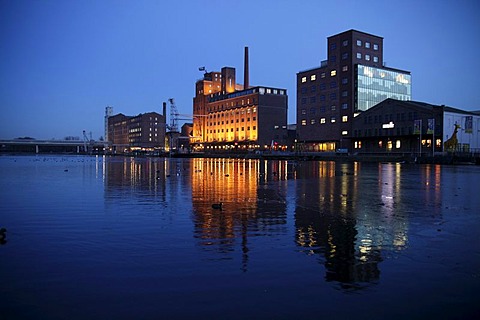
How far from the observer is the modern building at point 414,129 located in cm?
8819

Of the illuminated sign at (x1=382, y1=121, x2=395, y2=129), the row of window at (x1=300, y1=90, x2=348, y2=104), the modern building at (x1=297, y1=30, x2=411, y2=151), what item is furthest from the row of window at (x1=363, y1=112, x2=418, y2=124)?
the row of window at (x1=300, y1=90, x2=348, y2=104)

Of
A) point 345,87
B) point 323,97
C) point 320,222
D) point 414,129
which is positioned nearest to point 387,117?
point 414,129

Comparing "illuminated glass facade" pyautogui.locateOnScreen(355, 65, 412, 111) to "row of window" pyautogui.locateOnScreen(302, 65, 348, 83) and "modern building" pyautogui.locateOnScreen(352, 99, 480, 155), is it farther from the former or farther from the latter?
"modern building" pyautogui.locateOnScreen(352, 99, 480, 155)

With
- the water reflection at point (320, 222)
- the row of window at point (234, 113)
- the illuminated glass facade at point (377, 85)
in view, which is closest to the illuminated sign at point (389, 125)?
the illuminated glass facade at point (377, 85)

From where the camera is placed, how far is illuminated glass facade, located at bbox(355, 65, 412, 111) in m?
115

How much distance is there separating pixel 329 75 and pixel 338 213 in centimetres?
11173

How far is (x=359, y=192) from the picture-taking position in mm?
24875

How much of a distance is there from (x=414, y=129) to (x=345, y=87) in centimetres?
3319

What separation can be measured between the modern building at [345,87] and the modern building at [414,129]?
7072mm

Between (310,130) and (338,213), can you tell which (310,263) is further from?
(310,130)

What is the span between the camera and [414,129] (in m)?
87.9

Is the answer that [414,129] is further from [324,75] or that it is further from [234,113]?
[234,113]

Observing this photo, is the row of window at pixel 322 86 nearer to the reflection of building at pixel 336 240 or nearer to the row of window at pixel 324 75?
the row of window at pixel 324 75

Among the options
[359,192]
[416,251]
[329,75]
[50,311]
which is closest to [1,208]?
[50,311]
